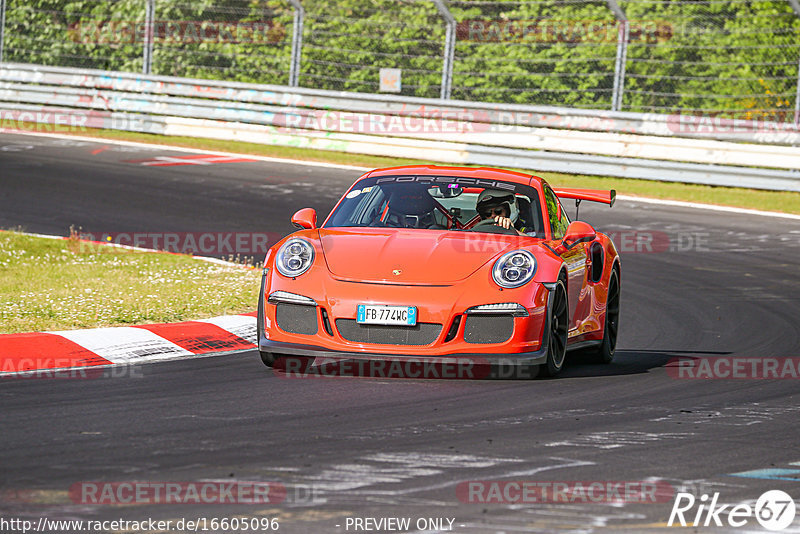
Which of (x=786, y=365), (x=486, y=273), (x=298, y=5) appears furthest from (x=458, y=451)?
(x=298, y=5)

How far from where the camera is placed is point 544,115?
844 inches

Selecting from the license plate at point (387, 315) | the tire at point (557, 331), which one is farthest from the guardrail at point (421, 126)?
the license plate at point (387, 315)

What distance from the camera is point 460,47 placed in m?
22.3

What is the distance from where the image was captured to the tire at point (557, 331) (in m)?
8.00

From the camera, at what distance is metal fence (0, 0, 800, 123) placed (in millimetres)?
20328

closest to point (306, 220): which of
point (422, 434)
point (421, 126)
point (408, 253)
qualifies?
point (408, 253)

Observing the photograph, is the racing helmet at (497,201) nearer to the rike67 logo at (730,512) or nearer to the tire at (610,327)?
the tire at (610,327)

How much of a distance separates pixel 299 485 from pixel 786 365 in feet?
15.7

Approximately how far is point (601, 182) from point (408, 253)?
42.7ft

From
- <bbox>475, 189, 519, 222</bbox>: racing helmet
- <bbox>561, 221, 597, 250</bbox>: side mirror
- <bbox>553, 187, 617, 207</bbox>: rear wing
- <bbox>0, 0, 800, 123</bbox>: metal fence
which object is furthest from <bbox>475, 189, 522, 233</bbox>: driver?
<bbox>0, 0, 800, 123</bbox>: metal fence

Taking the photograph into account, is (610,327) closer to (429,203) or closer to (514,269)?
(429,203)

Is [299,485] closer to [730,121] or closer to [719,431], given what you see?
[719,431]

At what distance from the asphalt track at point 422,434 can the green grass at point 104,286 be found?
128 centimetres

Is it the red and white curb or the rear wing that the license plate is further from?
the rear wing
